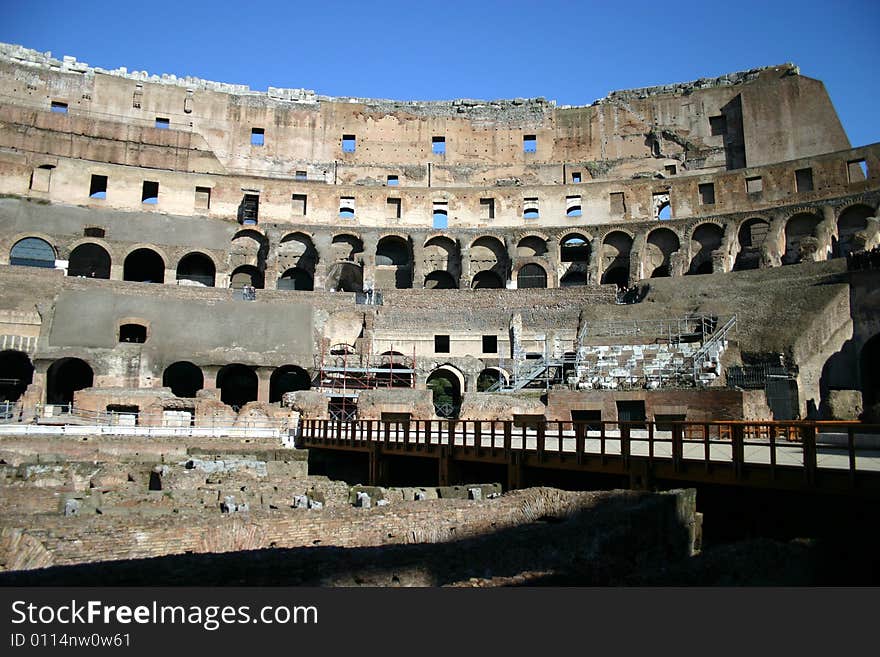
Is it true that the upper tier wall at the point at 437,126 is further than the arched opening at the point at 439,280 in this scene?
Yes

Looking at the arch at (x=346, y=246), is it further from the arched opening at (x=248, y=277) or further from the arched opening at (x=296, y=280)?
the arched opening at (x=248, y=277)

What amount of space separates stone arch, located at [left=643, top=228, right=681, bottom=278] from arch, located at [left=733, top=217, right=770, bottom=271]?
3696mm

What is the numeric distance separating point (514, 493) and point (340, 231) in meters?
35.5

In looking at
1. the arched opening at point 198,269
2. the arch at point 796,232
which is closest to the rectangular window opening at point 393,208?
the arched opening at point 198,269

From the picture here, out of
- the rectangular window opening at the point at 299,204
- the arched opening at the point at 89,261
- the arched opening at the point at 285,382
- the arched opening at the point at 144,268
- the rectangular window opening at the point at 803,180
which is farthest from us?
the rectangular window opening at the point at 299,204

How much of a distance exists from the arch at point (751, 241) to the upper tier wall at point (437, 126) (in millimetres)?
9061

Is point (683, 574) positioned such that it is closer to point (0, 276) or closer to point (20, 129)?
point (0, 276)

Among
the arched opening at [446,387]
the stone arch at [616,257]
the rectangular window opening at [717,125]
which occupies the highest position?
the rectangular window opening at [717,125]

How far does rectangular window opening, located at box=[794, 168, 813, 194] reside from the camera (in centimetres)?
4297

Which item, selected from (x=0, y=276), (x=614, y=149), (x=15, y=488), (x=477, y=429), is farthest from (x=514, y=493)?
(x=614, y=149)

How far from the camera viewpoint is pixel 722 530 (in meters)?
11.8

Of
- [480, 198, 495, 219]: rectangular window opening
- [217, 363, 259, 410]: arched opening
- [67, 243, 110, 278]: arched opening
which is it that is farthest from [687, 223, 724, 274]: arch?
[67, 243, 110, 278]: arched opening

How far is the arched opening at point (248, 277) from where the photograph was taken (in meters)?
45.3

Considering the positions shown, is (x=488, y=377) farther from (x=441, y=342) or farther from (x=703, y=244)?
(x=703, y=244)
